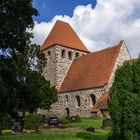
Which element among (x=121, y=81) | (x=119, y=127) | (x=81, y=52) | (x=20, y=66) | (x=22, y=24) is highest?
(x=81, y=52)

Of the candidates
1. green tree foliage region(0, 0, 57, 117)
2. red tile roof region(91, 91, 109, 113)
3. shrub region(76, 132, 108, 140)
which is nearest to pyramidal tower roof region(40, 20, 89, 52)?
red tile roof region(91, 91, 109, 113)

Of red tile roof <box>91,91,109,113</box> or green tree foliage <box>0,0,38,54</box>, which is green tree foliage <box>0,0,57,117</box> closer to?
green tree foliage <box>0,0,38,54</box>

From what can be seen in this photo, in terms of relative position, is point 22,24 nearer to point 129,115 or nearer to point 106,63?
point 129,115

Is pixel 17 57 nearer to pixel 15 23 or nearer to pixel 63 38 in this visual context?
pixel 15 23

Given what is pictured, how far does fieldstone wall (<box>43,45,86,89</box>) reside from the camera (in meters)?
65.0

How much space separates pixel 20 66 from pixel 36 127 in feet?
18.2

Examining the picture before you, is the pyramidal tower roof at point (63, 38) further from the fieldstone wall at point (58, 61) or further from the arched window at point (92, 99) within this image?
the arched window at point (92, 99)

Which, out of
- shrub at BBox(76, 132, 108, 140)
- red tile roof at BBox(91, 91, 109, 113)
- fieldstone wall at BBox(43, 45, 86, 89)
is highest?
fieldstone wall at BBox(43, 45, 86, 89)

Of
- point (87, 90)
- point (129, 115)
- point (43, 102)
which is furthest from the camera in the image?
point (87, 90)

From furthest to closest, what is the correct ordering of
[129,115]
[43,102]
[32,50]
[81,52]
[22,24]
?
[81,52]
[43,102]
[32,50]
[22,24]
[129,115]

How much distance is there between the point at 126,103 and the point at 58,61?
47.3 m

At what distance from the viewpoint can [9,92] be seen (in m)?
35.3

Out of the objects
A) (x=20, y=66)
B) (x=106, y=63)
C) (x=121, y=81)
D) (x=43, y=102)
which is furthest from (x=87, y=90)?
(x=121, y=81)

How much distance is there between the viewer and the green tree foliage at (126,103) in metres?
17.7
